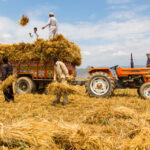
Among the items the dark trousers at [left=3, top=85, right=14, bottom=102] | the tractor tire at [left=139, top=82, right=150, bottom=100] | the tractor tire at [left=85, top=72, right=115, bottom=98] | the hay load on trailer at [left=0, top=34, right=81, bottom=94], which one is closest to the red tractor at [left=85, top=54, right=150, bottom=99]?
the tractor tire at [left=85, top=72, right=115, bottom=98]

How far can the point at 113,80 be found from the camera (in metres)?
7.85

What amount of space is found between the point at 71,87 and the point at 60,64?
0.93m

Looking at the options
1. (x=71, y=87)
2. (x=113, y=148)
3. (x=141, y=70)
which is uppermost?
(x=141, y=70)

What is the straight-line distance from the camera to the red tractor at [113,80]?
7.65m

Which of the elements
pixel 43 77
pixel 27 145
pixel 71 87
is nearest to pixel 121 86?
pixel 71 87

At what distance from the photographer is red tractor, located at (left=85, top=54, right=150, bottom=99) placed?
7648 millimetres

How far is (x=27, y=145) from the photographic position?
2.49m

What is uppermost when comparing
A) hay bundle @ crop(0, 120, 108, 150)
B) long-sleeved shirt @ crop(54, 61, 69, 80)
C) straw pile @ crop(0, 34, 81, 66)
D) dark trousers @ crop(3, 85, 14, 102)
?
straw pile @ crop(0, 34, 81, 66)

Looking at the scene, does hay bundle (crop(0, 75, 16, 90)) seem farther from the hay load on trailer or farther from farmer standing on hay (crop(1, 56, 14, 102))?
the hay load on trailer

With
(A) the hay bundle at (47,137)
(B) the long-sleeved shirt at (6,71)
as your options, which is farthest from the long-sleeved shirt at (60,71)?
(A) the hay bundle at (47,137)

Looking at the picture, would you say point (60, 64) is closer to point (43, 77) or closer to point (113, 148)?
point (43, 77)

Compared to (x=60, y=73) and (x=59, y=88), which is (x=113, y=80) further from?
(x=59, y=88)

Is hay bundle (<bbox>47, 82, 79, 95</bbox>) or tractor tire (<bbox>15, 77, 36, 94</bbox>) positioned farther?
tractor tire (<bbox>15, 77, 36, 94</bbox>)

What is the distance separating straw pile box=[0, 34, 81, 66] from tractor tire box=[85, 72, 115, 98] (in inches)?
51.4
